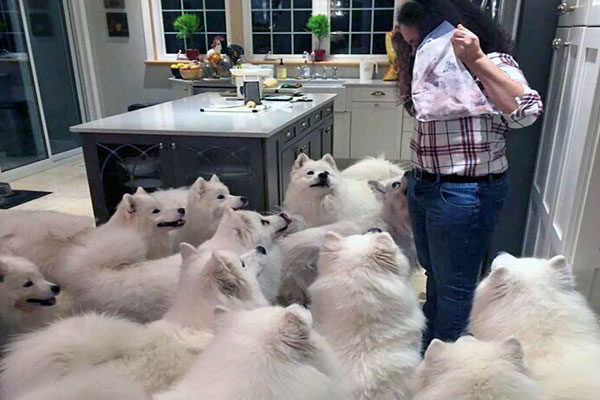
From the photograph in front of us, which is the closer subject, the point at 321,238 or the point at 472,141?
the point at 472,141

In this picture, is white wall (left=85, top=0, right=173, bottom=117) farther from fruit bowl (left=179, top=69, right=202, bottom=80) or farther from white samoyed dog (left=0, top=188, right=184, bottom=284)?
white samoyed dog (left=0, top=188, right=184, bottom=284)

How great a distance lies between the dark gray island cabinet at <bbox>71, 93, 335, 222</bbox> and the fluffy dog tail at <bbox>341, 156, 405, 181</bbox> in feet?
1.59

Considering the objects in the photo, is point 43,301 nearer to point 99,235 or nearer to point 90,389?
point 99,235

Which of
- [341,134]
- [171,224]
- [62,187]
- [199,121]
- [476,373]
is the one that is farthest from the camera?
[341,134]

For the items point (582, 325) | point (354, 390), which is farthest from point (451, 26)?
point (354, 390)

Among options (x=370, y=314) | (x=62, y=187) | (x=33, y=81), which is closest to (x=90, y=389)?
(x=370, y=314)

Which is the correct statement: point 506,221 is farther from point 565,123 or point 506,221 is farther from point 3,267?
point 3,267

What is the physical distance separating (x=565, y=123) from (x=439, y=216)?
0.68m

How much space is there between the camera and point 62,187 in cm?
477

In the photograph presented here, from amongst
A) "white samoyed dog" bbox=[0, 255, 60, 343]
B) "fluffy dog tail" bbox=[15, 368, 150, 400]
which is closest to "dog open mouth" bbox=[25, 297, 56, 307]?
"white samoyed dog" bbox=[0, 255, 60, 343]

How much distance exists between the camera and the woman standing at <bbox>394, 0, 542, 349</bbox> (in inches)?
53.4

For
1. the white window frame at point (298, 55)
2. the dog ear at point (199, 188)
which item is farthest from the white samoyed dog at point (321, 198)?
the white window frame at point (298, 55)

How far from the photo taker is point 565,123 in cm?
175

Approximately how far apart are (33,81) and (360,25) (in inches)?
161
